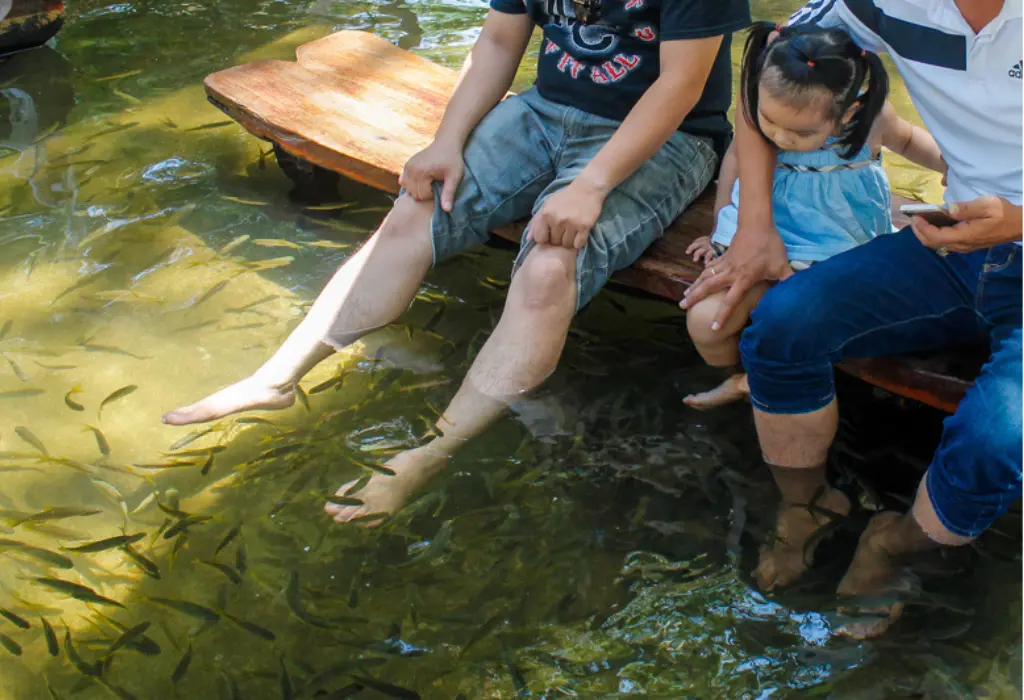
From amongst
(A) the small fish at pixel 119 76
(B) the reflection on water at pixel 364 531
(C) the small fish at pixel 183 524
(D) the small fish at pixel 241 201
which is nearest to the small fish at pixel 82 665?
(B) the reflection on water at pixel 364 531

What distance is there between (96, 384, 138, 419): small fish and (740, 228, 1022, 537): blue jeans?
6.08ft

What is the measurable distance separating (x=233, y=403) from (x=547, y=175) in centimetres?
112

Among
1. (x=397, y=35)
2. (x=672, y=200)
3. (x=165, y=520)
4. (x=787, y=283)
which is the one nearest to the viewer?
(x=787, y=283)

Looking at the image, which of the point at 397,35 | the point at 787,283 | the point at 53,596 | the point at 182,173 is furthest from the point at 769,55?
the point at 397,35

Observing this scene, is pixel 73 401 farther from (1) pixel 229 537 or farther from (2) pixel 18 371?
(1) pixel 229 537

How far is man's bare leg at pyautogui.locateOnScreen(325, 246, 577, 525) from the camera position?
8.10 feet

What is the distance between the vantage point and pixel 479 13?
5.96 metres

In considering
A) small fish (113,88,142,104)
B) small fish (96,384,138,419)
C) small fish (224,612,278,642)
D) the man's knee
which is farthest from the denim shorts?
small fish (113,88,142,104)

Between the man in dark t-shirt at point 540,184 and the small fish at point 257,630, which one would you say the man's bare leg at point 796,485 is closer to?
the man in dark t-shirt at point 540,184

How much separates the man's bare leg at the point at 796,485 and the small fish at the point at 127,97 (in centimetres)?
382

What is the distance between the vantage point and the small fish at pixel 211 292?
133 inches

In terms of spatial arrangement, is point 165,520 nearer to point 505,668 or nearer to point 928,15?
point 505,668

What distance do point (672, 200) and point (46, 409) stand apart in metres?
1.97

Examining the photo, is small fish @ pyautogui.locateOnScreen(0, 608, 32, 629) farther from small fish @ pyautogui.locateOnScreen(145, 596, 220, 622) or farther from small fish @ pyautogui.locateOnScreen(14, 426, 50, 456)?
small fish @ pyautogui.locateOnScreen(14, 426, 50, 456)
